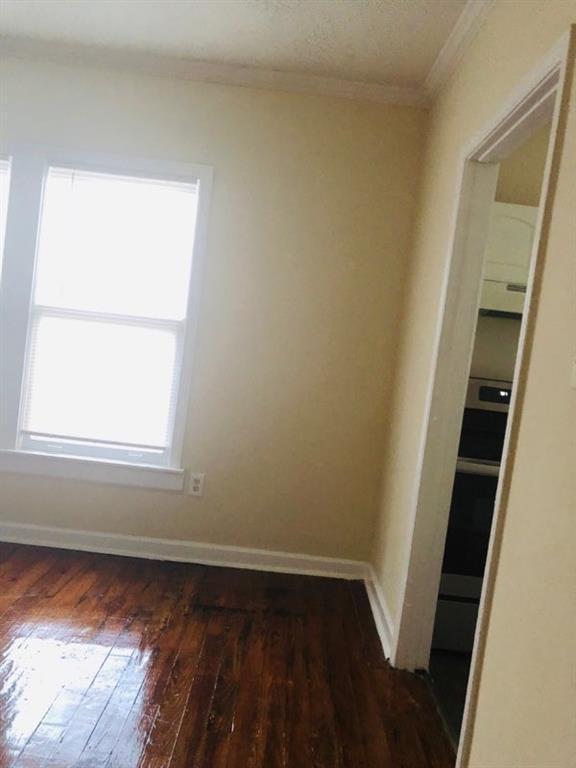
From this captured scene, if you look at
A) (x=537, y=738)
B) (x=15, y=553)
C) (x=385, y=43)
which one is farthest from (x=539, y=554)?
(x=15, y=553)

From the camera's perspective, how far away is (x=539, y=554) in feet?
4.33

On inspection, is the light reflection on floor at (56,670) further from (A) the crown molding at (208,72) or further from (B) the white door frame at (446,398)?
(A) the crown molding at (208,72)

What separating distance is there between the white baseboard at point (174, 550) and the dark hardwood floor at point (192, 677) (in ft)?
0.52

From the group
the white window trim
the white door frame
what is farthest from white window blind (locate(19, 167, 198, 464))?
the white door frame

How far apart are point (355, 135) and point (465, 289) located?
131 centimetres

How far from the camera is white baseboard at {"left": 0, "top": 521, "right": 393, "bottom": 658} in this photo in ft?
10.9

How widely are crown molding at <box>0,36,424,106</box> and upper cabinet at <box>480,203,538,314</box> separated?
891 millimetres

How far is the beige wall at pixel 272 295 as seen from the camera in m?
3.18

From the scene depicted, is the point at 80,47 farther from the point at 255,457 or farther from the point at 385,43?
the point at 255,457

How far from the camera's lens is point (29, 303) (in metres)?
3.22

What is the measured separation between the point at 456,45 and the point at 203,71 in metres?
1.30

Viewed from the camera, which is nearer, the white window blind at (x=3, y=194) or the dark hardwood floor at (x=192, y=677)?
the dark hardwood floor at (x=192, y=677)

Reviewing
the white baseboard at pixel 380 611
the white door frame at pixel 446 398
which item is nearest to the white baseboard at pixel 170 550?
the white baseboard at pixel 380 611

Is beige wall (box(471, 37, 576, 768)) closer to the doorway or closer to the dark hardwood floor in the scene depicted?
the dark hardwood floor
